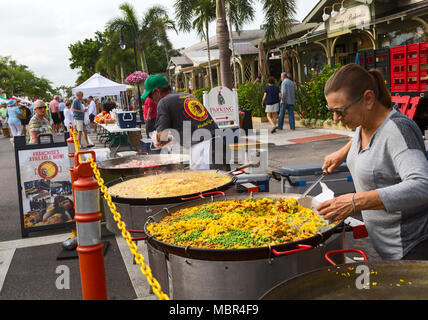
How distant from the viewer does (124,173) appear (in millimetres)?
5453

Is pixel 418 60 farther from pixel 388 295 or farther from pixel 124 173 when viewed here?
pixel 388 295

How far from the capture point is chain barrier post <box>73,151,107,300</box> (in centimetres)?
223

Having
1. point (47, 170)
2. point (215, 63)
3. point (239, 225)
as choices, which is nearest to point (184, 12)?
point (215, 63)

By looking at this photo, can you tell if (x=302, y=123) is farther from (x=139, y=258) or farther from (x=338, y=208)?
(x=139, y=258)

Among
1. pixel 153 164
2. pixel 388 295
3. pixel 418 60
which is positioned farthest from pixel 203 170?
pixel 418 60

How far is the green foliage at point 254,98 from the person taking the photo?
2147 centimetres

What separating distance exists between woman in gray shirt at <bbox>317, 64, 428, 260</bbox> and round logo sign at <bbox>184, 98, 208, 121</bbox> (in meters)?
2.89

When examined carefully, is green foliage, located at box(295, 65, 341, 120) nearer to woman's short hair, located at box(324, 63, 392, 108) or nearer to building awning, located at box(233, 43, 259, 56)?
woman's short hair, located at box(324, 63, 392, 108)

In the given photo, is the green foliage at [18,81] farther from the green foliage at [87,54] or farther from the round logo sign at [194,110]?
the round logo sign at [194,110]

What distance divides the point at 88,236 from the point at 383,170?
1.60m

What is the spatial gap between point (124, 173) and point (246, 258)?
340 cm

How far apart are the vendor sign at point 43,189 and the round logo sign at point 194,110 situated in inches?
114

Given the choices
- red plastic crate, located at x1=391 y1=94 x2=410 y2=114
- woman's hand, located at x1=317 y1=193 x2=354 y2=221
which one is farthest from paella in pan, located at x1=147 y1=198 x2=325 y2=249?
red plastic crate, located at x1=391 y1=94 x2=410 y2=114

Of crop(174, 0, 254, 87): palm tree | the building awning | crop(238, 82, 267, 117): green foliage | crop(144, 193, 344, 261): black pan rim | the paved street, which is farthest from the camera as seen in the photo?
the building awning
